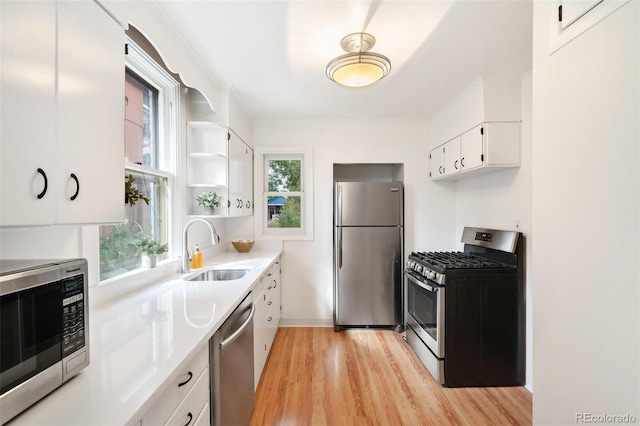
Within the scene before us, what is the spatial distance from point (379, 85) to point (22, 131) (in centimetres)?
240

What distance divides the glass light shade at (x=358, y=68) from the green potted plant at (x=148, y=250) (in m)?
1.67

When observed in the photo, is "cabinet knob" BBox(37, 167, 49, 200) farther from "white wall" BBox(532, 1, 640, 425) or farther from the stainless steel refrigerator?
the stainless steel refrigerator

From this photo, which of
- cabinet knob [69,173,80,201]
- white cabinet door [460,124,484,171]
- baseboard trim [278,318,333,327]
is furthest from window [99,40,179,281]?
white cabinet door [460,124,484,171]

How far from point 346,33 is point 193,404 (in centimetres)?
209

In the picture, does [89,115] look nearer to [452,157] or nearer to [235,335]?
[235,335]

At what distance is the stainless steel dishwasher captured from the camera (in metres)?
1.26

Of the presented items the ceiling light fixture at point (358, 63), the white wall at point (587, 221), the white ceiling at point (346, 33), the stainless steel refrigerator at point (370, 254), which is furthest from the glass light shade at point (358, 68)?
the stainless steel refrigerator at point (370, 254)

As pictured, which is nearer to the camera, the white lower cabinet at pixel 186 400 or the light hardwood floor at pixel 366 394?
the white lower cabinet at pixel 186 400

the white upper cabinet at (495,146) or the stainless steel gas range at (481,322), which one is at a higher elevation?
the white upper cabinet at (495,146)

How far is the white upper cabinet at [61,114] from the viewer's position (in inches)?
29.3

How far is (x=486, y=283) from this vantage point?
7.53 feet

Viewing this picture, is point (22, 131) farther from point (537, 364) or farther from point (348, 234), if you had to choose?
point (348, 234)

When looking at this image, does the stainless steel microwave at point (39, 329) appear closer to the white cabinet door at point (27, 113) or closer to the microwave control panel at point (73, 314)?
the microwave control panel at point (73, 314)

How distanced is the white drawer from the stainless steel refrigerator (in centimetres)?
219
